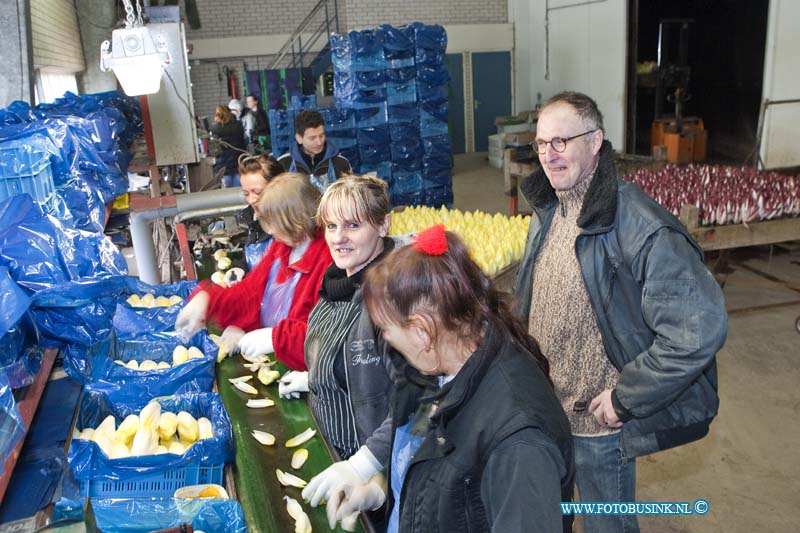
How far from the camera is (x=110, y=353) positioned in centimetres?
273

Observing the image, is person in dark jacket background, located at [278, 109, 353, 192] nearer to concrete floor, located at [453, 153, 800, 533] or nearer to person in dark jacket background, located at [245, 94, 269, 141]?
concrete floor, located at [453, 153, 800, 533]

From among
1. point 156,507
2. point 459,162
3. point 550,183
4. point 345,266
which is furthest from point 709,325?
point 459,162

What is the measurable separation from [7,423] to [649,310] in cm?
176

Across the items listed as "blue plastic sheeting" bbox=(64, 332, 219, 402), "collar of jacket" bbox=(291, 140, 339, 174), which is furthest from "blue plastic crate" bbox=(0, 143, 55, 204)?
"collar of jacket" bbox=(291, 140, 339, 174)

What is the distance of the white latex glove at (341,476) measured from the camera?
1832 mm

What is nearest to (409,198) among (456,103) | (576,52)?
(576,52)

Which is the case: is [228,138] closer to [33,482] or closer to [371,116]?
[371,116]

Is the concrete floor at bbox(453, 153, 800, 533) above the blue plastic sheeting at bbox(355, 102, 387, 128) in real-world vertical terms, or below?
below

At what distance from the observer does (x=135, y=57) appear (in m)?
3.27

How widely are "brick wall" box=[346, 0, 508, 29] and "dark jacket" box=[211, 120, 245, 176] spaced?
558 centimetres

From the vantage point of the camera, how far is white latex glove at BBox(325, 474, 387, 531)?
5.70 ft

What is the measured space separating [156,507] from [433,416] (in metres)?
0.92

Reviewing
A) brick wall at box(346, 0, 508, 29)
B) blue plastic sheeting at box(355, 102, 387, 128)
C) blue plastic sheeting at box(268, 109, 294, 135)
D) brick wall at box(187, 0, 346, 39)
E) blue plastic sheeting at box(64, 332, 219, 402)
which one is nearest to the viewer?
blue plastic sheeting at box(64, 332, 219, 402)

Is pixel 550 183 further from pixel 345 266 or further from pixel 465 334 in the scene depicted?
pixel 465 334
